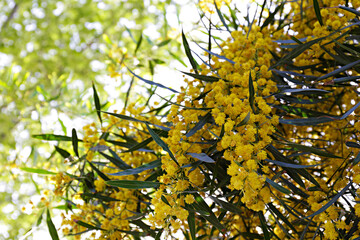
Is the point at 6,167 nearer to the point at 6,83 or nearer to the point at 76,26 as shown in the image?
the point at 6,83

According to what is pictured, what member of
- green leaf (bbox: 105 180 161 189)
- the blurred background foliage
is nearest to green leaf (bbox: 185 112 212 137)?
green leaf (bbox: 105 180 161 189)

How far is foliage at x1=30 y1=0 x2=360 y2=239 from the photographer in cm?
64

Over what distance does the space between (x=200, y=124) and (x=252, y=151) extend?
146mm

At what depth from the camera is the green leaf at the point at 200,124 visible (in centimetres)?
69

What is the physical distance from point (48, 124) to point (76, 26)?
1196 millimetres

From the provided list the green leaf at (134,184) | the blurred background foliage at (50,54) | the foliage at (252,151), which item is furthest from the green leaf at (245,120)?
the blurred background foliage at (50,54)

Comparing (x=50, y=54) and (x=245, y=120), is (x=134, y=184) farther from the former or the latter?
(x=50, y=54)

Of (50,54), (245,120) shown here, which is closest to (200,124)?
(245,120)

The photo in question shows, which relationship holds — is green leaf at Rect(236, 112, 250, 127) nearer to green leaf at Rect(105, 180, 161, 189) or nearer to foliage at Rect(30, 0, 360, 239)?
foliage at Rect(30, 0, 360, 239)

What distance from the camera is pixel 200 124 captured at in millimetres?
710

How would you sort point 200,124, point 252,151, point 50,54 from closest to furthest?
point 252,151 < point 200,124 < point 50,54

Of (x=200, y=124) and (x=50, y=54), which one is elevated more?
(x=50, y=54)

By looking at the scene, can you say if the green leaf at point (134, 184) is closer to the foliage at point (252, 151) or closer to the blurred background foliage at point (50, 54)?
the foliage at point (252, 151)

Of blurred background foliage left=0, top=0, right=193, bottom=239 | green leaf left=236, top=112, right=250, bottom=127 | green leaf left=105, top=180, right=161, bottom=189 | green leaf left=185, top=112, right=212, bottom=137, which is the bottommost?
green leaf left=105, top=180, right=161, bottom=189
